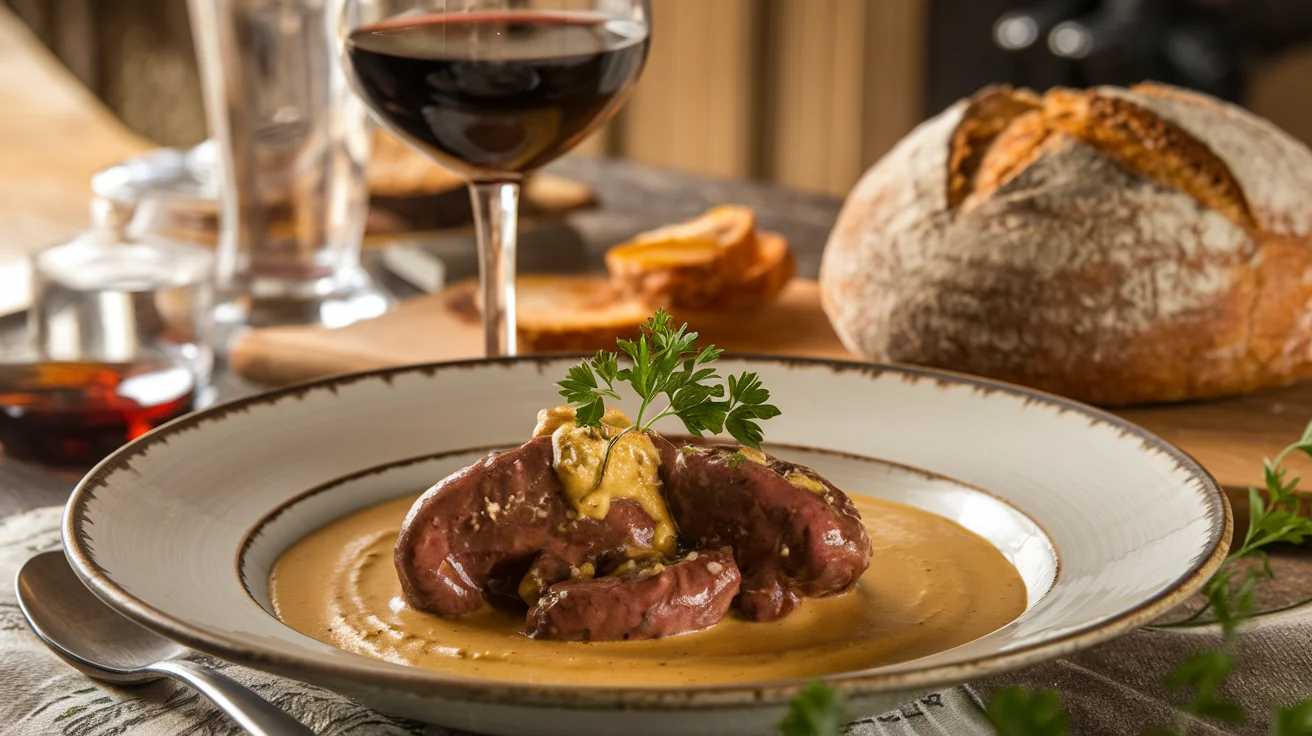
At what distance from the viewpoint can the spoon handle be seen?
111 cm

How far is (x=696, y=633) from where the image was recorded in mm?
1254

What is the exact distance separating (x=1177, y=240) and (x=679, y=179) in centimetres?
230

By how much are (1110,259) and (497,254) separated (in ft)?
3.26

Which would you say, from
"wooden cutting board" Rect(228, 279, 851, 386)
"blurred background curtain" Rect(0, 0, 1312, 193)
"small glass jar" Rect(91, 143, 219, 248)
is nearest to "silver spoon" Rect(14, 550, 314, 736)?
"wooden cutting board" Rect(228, 279, 851, 386)

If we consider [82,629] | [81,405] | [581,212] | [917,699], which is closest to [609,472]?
[917,699]

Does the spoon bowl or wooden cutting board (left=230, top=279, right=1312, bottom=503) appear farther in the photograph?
wooden cutting board (left=230, top=279, right=1312, bottom=503)

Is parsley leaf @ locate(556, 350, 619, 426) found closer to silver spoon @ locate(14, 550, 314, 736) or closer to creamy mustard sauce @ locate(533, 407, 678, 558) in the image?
creamy mustard sauce @ locate(533, 407, 678, 558)

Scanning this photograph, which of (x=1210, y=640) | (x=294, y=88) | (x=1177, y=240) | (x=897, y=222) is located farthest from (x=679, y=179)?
(x=1210, y=640)

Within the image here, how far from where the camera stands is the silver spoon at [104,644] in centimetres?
116

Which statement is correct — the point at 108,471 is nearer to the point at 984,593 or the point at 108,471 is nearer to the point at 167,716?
the point at 167,716

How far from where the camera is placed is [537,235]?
3553mm

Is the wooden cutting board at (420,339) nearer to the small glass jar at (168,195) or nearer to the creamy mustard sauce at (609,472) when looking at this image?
the small glass jar at (168,195)

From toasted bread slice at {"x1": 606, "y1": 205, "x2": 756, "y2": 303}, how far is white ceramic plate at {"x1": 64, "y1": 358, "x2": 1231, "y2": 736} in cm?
84

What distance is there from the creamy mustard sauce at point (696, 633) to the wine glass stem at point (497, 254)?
64 centimetres
